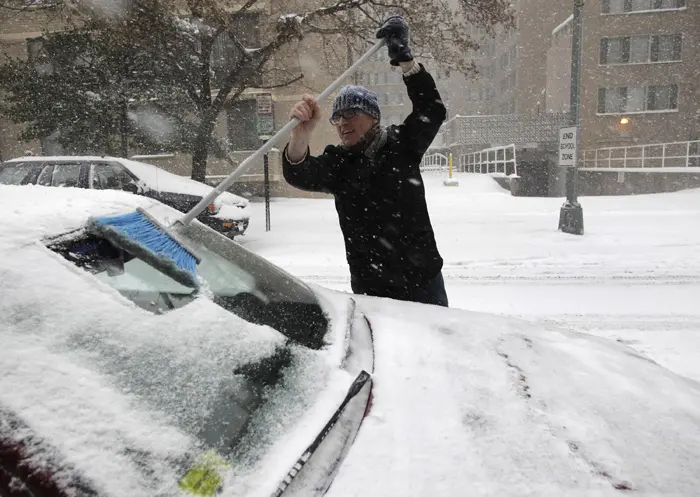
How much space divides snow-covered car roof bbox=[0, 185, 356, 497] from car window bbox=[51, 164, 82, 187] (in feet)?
23.2

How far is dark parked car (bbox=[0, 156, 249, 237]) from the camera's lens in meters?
7.61

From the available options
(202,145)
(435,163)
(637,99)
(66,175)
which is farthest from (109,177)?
(435,163)

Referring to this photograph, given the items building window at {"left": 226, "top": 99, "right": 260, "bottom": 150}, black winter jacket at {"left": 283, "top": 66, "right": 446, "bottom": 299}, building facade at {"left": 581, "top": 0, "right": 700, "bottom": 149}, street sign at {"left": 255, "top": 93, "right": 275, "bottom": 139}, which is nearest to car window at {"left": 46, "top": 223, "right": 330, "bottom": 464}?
black winter jacket at {"left": 283, "top": 66, "right": 446, "bottom": 299}

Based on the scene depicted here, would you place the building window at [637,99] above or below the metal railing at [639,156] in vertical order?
above

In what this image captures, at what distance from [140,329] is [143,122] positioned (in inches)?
635

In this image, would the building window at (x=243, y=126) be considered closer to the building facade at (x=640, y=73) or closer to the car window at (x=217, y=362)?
the car window at (x=217, y=362)

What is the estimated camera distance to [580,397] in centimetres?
139

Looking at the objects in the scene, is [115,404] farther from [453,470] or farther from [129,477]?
[453,470]

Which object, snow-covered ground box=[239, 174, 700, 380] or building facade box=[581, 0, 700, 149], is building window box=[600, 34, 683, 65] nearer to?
building facade box=[581, 0, 700, 149]

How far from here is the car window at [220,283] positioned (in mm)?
1321

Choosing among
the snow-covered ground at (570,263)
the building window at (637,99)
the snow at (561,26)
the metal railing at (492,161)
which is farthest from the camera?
the snow at (561,26)

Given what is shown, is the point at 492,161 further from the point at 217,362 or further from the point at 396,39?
the point at 217,362

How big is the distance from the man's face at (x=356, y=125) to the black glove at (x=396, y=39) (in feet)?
1.07

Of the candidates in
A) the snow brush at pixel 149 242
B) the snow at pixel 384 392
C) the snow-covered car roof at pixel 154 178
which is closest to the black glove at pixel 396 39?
the snow at pixel 384 392
